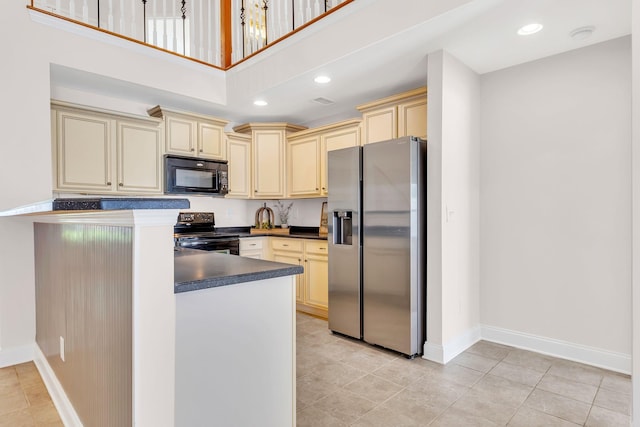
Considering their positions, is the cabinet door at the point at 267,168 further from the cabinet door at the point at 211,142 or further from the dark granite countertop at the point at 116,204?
the dark granite countertop at the point at 116,204

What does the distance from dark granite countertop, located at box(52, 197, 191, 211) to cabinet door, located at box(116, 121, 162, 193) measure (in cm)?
293

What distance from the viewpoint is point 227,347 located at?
1453mm

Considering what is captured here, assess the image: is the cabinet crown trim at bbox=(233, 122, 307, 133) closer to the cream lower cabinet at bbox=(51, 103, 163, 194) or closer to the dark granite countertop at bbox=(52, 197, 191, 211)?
the cream lower cabinet at bbox=(51, 103, 163, 194)

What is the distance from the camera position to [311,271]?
13.8 feet

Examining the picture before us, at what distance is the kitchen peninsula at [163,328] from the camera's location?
1.12m

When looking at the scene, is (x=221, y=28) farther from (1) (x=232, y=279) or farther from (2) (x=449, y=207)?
(1) (x=232, y=279)

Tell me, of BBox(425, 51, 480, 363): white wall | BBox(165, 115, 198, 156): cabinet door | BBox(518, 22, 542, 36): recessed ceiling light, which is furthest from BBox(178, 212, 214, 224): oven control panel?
BBox(518, 22, 542, 36): recessed ceiling light

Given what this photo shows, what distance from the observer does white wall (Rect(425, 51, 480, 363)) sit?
2879 mm

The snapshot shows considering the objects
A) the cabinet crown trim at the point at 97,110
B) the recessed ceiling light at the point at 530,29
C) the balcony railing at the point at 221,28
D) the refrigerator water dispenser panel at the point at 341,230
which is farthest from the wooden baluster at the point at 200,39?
the recessed ceiling light at the point at 530,29

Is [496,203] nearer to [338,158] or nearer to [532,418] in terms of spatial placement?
[338,158]

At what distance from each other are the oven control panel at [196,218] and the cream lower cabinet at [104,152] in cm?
55

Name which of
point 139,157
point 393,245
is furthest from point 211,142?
point 393,245

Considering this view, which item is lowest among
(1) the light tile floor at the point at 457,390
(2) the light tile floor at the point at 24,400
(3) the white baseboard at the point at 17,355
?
(1) the light tile floor at the point at 457,390

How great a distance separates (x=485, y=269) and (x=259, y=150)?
314cm
